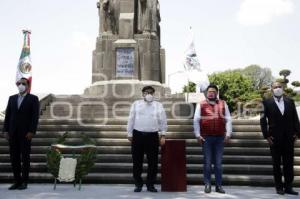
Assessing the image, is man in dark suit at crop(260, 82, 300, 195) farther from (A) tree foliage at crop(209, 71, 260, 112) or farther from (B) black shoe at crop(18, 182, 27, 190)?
(A) tree foliage at crop(209, 71, 260, 112)

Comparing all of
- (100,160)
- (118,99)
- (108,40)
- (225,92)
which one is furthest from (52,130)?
(225,92)

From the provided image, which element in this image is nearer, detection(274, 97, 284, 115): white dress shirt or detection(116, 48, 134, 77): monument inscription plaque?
detection(274, 97, 284, 115): white dress shirt

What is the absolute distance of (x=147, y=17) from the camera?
50.7 ft

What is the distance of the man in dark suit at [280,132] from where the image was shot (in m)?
6.70

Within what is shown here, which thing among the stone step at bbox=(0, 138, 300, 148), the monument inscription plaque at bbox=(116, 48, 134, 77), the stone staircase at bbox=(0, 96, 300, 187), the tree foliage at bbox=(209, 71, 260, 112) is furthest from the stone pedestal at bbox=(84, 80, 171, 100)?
the tree foliage at bbox=(209, 71, 260, 112)

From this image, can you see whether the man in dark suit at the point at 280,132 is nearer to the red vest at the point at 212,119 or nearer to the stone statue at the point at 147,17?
the red vest at the point at 212,119

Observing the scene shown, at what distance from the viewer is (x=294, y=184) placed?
759 centimetres

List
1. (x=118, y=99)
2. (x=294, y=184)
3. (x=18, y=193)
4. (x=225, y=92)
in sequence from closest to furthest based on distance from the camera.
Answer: (x=18, y=193)
(x=294, y=184)
(x=118, y=99)
(x=225, y=92)

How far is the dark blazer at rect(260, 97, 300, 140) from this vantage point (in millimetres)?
6809

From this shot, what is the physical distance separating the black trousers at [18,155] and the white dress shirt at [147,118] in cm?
169

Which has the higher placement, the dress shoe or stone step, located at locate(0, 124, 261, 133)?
stone step, located at locate(0, 124, 261, 133)

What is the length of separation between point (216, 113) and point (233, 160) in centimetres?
213

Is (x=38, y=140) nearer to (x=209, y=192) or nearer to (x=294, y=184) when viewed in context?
(x=209, y=192)

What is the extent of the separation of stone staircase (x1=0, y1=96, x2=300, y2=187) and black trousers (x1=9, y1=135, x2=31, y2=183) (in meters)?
0.93
